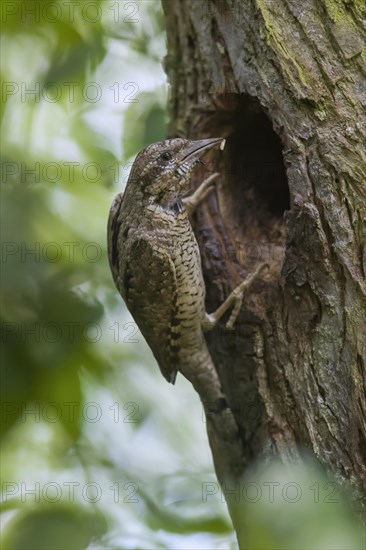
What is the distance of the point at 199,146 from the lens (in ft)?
12.5

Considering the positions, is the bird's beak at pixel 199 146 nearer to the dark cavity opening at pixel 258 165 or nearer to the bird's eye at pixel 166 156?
the bird's eye at pixel 166 156

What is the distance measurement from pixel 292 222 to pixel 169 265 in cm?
90

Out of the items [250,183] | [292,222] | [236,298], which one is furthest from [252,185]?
[292,222]

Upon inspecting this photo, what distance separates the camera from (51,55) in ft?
11.6

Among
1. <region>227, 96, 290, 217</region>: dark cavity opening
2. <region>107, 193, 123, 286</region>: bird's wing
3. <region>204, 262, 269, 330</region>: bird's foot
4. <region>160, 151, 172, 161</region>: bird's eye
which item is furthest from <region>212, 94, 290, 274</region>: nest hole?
<region>107, 193, 123, 286</region>: bird's wing

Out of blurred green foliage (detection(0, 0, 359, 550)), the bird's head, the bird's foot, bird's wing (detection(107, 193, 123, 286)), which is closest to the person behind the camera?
blurred green foliage (detection(0, 0, 359, 550))

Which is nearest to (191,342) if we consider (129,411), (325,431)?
(129,411)

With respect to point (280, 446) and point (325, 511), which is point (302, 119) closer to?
point (280, 446)

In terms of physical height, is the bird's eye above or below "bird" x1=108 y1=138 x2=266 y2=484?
above

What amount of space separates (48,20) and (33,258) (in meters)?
1.22

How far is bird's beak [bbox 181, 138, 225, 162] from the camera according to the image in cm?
376

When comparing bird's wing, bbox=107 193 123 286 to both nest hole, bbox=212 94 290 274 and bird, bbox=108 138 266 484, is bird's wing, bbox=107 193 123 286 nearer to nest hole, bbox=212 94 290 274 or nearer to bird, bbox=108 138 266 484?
bird, bbox=108 138 266 484

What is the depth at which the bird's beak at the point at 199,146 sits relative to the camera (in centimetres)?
376

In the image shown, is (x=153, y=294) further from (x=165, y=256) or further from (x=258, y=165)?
(x=258, y=165)
